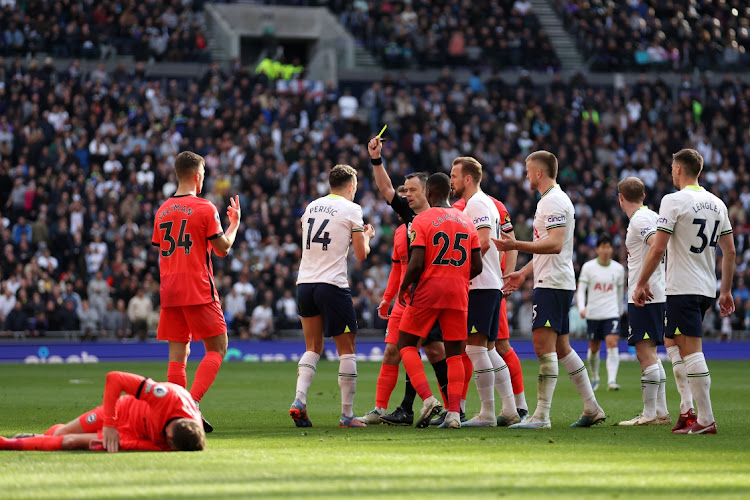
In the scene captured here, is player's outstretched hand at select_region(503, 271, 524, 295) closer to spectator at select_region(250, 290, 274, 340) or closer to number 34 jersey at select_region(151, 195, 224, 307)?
number 34 jersey at select_region(151, 195, 224, 307)

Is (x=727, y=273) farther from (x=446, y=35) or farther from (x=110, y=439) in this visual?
(x=446, y=35)

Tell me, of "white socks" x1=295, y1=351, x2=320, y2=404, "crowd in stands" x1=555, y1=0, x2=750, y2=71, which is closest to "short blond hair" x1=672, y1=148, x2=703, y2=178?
"white socks" x1=295, y1=351, x2=320, y2=404

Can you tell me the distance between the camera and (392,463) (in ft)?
27.0

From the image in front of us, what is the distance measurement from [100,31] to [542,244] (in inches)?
1093

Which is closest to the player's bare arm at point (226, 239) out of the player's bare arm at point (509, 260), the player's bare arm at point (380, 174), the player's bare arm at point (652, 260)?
the player's bare arm at point (380, 174)

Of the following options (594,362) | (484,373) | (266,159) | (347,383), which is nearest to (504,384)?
(484,373)

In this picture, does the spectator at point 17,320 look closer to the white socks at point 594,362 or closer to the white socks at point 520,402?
the white socks at point 594,362

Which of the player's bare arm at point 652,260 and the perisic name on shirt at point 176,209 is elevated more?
the perisic name on shirt at point 176,209

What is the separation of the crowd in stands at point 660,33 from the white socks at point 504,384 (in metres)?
32.3

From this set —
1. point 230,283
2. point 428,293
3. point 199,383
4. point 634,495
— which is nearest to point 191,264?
point 199,383

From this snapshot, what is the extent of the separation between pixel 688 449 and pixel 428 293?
2.89 metres

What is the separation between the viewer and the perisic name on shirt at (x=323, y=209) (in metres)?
11.7

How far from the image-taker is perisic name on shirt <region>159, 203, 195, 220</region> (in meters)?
11.0

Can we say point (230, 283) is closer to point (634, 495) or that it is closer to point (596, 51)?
point (596, 51)
